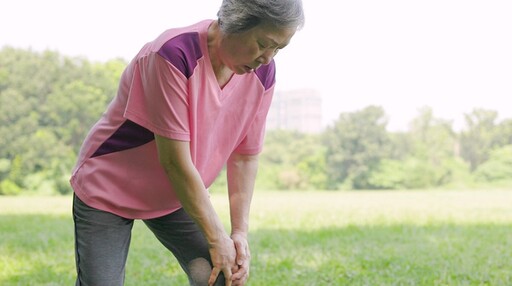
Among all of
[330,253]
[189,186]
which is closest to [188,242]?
[189,186]

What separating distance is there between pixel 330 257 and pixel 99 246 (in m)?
3.39

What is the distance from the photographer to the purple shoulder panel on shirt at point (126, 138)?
181 cm

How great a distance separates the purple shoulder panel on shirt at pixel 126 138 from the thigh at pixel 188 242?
0.26m

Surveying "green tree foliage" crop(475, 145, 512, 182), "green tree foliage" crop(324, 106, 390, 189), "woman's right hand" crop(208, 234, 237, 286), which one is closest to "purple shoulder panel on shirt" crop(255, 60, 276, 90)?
"woman's right hand" crop(208, 234, 237, 286)

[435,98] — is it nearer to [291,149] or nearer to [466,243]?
[291,149]

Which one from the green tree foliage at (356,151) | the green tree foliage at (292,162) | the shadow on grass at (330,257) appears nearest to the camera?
the shadow on grass at (330,257)

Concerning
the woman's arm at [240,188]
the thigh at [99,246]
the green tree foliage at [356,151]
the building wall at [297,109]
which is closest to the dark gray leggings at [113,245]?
the thigh at [99,246]

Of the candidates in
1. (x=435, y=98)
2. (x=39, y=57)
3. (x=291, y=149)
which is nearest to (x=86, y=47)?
(x=39, y=57)

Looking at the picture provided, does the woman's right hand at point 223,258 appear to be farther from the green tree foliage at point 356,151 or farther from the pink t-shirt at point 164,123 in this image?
the green tree foliage at point 356,151

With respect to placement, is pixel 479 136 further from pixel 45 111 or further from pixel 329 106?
pixel 45 111

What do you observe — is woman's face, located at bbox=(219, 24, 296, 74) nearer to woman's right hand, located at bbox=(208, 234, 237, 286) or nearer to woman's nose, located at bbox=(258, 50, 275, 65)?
woman's nose, located at bbox=(258, 50, 275, 65)

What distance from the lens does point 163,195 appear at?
1902 millimetres

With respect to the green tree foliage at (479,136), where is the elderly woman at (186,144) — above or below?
above

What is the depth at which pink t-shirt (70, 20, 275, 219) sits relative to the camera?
1645mm
